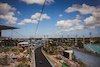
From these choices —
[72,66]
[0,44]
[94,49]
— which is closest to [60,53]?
[72,66]

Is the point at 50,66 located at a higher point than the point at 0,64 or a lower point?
lower

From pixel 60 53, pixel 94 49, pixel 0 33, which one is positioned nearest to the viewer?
pixel 0 33

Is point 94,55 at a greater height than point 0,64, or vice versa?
point 0,64

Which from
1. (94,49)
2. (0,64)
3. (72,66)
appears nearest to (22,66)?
(0,64)

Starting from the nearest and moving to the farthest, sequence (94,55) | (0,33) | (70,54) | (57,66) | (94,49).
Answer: (57,66) < (0,33) < (70,54) < (94,55) < (94,49)

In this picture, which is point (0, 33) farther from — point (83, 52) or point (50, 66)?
point (83, 52)

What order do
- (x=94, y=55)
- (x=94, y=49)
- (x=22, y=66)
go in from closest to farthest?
(x=22, y=66) < (x=94, y=55) < (x=94, y=49)

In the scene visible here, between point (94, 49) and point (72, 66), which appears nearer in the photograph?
point (72, 66)

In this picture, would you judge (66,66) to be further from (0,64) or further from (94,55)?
(94,55)

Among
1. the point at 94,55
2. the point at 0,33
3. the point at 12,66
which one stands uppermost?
the point at 0,33
